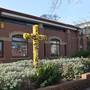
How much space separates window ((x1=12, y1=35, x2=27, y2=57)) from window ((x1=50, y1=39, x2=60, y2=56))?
5.55m

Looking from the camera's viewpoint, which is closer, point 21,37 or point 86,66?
point 86,66

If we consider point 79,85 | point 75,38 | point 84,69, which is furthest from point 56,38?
point 79,85

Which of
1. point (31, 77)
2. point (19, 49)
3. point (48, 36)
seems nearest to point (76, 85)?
point (31, 77)

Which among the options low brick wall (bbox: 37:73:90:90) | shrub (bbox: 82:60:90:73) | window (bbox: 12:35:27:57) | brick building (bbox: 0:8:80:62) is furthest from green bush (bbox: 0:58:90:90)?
window (bbox: 12:35:27:57)

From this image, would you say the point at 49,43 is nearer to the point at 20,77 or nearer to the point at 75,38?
the point at 75,38

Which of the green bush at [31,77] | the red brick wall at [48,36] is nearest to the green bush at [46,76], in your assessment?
the green bush at [31,77]

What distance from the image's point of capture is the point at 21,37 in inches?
1121

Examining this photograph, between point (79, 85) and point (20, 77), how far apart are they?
11.7 feet

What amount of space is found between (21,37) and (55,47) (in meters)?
7.63

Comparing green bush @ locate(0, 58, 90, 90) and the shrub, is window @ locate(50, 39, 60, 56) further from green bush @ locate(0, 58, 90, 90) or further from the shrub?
green bush @ locate(0, 58, 90, 90)

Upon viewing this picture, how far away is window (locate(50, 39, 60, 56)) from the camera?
34250 millimetres

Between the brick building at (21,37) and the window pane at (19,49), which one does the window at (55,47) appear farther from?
the window pane at (19,49)

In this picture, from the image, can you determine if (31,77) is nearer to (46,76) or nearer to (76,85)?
(46,76)

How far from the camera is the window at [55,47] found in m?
34.2
